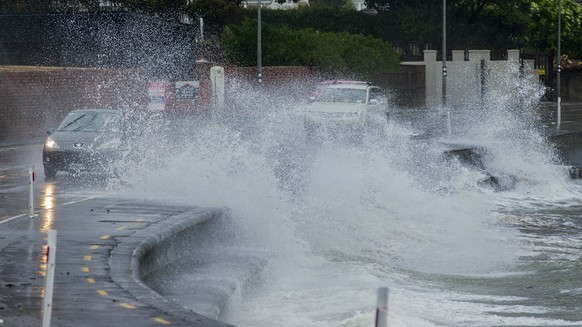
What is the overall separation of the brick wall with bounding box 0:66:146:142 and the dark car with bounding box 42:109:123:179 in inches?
644

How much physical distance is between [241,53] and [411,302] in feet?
142

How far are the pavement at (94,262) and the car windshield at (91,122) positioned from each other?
18.8 feet

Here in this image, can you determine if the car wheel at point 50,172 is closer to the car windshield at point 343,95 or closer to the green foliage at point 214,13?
the car windshield at point 343,95

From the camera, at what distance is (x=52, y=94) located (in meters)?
44.1

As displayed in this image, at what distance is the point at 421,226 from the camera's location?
24516mm

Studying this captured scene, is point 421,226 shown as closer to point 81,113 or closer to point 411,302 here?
point 81,113

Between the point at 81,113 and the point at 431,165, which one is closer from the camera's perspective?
the point at 81,113

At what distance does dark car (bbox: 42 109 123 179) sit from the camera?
78.4ft

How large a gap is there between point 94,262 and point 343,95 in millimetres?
23469

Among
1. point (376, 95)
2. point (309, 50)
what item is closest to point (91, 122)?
point (376, 95)

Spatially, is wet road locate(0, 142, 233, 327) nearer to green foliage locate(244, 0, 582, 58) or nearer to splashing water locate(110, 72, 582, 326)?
splashing water locate(110, 72, 582, 326)

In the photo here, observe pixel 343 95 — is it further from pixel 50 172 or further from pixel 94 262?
pixel 94 262

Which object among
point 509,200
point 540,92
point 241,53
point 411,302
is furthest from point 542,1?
point 411,302

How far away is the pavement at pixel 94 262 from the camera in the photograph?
1007 cm
